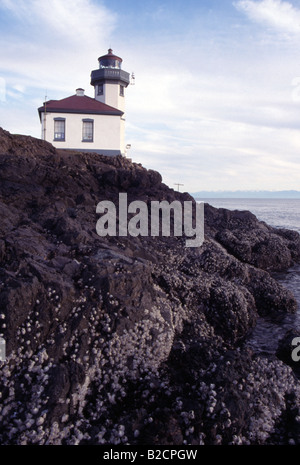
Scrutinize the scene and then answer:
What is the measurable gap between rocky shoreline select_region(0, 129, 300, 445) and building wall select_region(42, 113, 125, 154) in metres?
23.7

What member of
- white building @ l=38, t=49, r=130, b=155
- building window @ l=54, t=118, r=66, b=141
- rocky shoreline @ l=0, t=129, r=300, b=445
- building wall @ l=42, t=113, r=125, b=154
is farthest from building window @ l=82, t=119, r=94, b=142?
rocky shoreline @ l=0, t=129, r=300, b=445

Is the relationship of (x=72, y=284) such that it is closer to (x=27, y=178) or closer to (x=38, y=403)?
(x=38, y=403)

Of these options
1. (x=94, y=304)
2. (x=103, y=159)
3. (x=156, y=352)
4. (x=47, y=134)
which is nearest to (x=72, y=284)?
(x=94, y=304)

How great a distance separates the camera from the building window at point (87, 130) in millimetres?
33875

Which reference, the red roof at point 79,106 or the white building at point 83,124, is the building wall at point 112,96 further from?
the red roof at point 79,106

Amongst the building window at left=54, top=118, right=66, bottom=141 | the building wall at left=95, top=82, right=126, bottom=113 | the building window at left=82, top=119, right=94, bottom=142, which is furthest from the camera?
the building wall at left=95, top=82, right=126, bottom=113

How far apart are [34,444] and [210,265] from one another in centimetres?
765

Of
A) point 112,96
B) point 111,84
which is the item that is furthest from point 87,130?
point 111,84

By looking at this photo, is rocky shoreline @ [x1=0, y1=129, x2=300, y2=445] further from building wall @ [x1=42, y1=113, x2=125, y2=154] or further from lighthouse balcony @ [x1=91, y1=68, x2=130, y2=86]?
lighthouse balcony @ [x1=91, y1=68, x2=130, y2=86]

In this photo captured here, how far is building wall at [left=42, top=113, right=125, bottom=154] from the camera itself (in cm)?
3338

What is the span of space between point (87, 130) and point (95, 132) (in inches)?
28.1

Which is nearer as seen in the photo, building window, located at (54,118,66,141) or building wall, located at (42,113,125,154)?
building wall, located at (42,113,125,154)

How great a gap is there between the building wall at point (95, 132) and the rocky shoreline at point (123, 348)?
77.8 feet

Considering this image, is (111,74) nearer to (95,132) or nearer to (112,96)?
(112,96)
